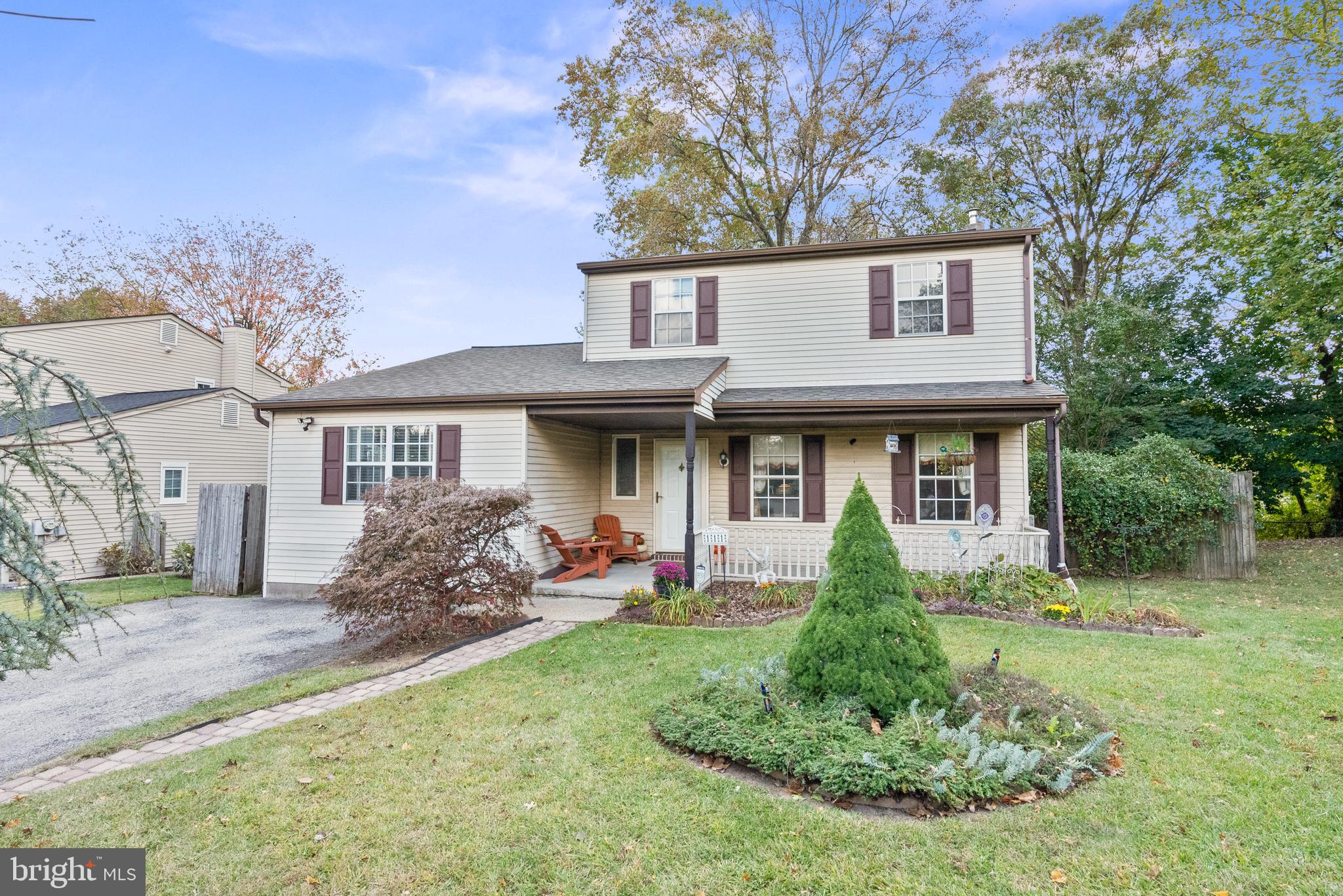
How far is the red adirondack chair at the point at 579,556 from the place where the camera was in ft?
30.7

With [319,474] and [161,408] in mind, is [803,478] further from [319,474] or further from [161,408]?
[161,408]

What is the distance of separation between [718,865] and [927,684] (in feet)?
6.05

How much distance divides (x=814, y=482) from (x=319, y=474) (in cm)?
802

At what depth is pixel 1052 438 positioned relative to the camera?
896cm

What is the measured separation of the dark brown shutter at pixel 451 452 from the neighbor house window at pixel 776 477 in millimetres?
4733

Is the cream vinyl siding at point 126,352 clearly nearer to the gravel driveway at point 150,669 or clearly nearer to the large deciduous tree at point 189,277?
the large deciduous tree at point 189,277

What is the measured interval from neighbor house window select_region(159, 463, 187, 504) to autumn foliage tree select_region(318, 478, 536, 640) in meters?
11.2

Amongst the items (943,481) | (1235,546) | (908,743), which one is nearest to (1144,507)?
(1235,546)

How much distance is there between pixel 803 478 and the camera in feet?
34.1

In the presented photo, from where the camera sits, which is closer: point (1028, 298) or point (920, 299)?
point (1028, 298)

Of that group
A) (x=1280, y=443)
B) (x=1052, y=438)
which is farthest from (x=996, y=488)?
(x=1280, y=443)

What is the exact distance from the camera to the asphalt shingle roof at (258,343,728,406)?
30.5ft

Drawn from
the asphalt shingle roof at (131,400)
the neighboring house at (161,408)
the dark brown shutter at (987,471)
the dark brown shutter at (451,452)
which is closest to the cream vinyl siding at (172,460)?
the neighboring house at (161,408)

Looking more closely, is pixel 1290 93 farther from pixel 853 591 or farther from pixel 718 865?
pixel 718 865
